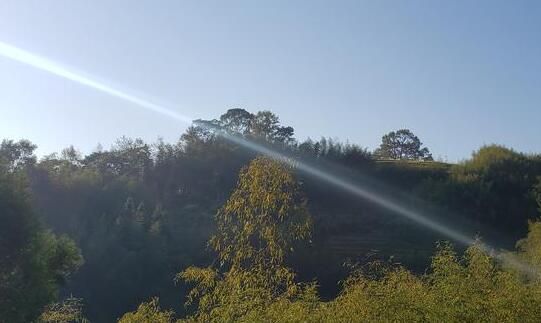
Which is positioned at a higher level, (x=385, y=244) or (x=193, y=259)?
(x=385, y=244)

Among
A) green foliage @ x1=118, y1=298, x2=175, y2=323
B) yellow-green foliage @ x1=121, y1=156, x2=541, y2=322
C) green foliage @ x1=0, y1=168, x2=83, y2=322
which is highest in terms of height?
yellow-green foliage @ x1=121, y1=156, x2=541, y2=322

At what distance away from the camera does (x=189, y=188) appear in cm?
5072

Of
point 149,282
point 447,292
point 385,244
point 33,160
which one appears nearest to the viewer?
point 447,292

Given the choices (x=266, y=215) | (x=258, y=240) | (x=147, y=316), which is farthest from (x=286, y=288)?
(x=147, y=316)

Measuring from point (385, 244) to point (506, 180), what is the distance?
34.7ft

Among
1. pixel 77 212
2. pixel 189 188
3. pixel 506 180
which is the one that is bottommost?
pixel 77 212

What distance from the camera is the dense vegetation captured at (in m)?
6.18

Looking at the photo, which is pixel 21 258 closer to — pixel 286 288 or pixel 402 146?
pixel 286 288

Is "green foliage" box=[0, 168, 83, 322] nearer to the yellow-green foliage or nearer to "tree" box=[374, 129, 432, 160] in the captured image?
the yellow-green foliage

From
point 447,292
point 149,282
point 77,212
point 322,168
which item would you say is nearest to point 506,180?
point 322,168

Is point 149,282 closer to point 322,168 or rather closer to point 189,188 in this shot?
point 322,168

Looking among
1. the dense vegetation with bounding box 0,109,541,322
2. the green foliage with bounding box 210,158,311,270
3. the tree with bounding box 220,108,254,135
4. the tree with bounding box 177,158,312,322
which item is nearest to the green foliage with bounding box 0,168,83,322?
the dense vegetation with bounding box 0,109,541,322

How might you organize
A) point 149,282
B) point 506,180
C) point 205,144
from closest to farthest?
point 149,282, point 506,180, point 205,144

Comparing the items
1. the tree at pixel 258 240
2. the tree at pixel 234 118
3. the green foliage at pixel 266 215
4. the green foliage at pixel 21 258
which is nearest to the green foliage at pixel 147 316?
the tree at pixel 258 240
